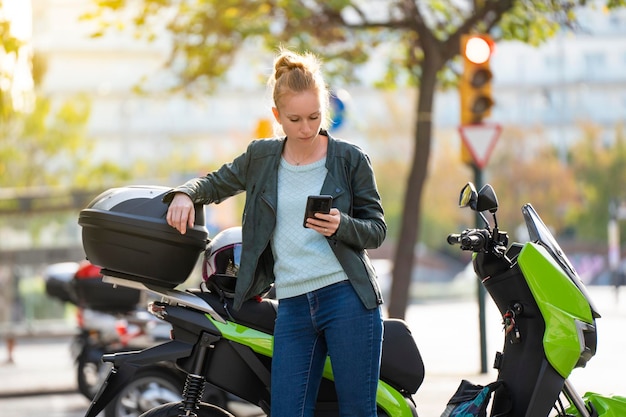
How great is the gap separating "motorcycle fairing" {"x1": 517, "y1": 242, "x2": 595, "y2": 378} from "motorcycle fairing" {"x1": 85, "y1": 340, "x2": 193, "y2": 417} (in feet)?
4.26

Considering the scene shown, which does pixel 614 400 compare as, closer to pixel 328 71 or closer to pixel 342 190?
pixel 342 190

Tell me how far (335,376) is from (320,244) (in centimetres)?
46

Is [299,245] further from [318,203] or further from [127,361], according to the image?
[127,361]

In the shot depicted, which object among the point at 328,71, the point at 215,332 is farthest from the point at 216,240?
the point at 328,71

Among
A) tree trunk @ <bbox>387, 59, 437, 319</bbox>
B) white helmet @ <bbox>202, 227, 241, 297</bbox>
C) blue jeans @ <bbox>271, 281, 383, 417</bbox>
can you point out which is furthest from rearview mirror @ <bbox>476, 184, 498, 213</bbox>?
tree trunk @ <bbox>387, 59, 437, 319</bbox>

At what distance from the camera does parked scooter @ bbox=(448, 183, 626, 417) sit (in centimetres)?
445

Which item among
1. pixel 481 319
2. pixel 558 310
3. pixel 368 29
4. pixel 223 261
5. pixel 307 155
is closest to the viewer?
pixel 307 155

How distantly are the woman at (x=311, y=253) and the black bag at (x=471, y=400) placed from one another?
49 centimetres

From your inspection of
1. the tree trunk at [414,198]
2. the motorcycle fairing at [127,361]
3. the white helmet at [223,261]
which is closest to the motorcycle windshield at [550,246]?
the white helmet at [223,261]

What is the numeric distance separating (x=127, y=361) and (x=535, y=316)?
5.01 ft

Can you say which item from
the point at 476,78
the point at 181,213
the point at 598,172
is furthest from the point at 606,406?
the point at 598,172

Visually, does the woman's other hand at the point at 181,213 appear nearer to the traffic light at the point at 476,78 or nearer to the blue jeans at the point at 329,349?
the blue jeans at the point at 329,349

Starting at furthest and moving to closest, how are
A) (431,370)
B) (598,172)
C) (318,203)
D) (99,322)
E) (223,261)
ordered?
(598,172) < (431,370) < (99,322) < (223,261) < (318,203)

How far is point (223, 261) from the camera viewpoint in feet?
15.4
